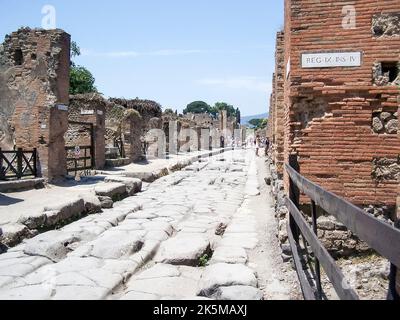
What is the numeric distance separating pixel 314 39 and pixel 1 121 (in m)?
11.9

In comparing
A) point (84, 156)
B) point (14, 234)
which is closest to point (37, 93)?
point (84, 156)

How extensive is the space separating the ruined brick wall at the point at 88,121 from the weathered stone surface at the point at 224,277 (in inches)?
498

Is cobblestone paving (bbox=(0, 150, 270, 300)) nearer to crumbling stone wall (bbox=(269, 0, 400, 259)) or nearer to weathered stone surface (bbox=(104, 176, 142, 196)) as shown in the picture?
crumbling stone wall (bbox=(269, 0, 400, 259))

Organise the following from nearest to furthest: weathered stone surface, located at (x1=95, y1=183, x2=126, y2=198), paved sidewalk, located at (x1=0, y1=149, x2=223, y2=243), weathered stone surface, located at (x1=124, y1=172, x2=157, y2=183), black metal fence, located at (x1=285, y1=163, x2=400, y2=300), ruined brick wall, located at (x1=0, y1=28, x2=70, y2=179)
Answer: black metal fence, located at (x1=285, y1=163, x2=400, y2=300)
paved sidewalk, located at (x1=0, y1=149, x2=223, y2=243)
weathered stone surface, located at (x1=95, y1=183, x2=126, y2=198)
ruined brick wall, located at (x1=0, y1=28, x2=70, y2=179)
weathered stone surface, located at (x1=124, y1=172, x2=157, y2=183)

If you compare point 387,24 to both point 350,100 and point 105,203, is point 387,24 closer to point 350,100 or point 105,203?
point 350,100

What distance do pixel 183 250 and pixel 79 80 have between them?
39.1 m

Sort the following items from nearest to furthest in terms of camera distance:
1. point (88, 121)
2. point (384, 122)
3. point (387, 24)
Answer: point (387, 24)
point (384, 122)
point (88, 121)

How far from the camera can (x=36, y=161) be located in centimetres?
1193

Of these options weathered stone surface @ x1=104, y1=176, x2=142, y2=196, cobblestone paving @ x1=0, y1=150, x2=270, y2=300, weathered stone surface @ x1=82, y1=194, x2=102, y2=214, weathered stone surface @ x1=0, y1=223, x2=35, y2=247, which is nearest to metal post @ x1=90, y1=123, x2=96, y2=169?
weathered stone surface @ x1=104, y1=176, x2=142, y2=196

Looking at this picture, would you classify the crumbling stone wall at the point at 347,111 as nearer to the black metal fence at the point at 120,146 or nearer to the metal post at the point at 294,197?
the metal post at the point at 294,197

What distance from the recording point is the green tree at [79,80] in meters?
40.9

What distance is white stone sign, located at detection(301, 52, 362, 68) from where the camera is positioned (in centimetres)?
484

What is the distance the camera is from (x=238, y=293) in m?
3.56

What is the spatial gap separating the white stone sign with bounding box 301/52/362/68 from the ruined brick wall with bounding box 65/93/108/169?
12.4m
